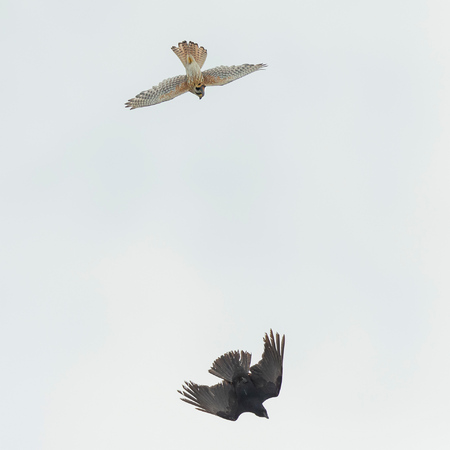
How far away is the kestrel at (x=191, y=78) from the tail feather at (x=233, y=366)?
1047 centimetres

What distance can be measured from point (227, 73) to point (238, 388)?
12.6 metres

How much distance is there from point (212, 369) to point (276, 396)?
229 cm

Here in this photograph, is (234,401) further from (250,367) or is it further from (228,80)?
(228,80)

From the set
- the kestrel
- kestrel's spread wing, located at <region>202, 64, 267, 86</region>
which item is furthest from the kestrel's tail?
kestrel's spread wing, located at <region>202, 64, 267, 86</region>

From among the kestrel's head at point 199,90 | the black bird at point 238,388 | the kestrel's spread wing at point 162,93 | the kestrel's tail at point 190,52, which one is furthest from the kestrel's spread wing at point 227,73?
the black bird at point 238,388

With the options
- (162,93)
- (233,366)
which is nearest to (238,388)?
(233,366)

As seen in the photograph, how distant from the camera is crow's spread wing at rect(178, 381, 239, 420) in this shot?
25.8 metres

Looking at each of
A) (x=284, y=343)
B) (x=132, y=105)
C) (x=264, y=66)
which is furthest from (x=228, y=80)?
(x=284, y=343)

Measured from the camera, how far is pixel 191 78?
1207 inches

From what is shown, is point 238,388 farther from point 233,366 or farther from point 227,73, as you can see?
point 227,73

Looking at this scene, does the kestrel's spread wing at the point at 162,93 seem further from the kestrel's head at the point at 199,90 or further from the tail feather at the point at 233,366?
the tail feather at the point at 233,366

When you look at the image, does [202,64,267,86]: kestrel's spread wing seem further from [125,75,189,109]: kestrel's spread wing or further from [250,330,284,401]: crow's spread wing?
[250,330,284,401]: crow's spread wing

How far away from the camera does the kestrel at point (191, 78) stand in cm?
3030

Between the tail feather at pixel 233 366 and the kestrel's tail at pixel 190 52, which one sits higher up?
the kestrel's tail at pixel 190 52
